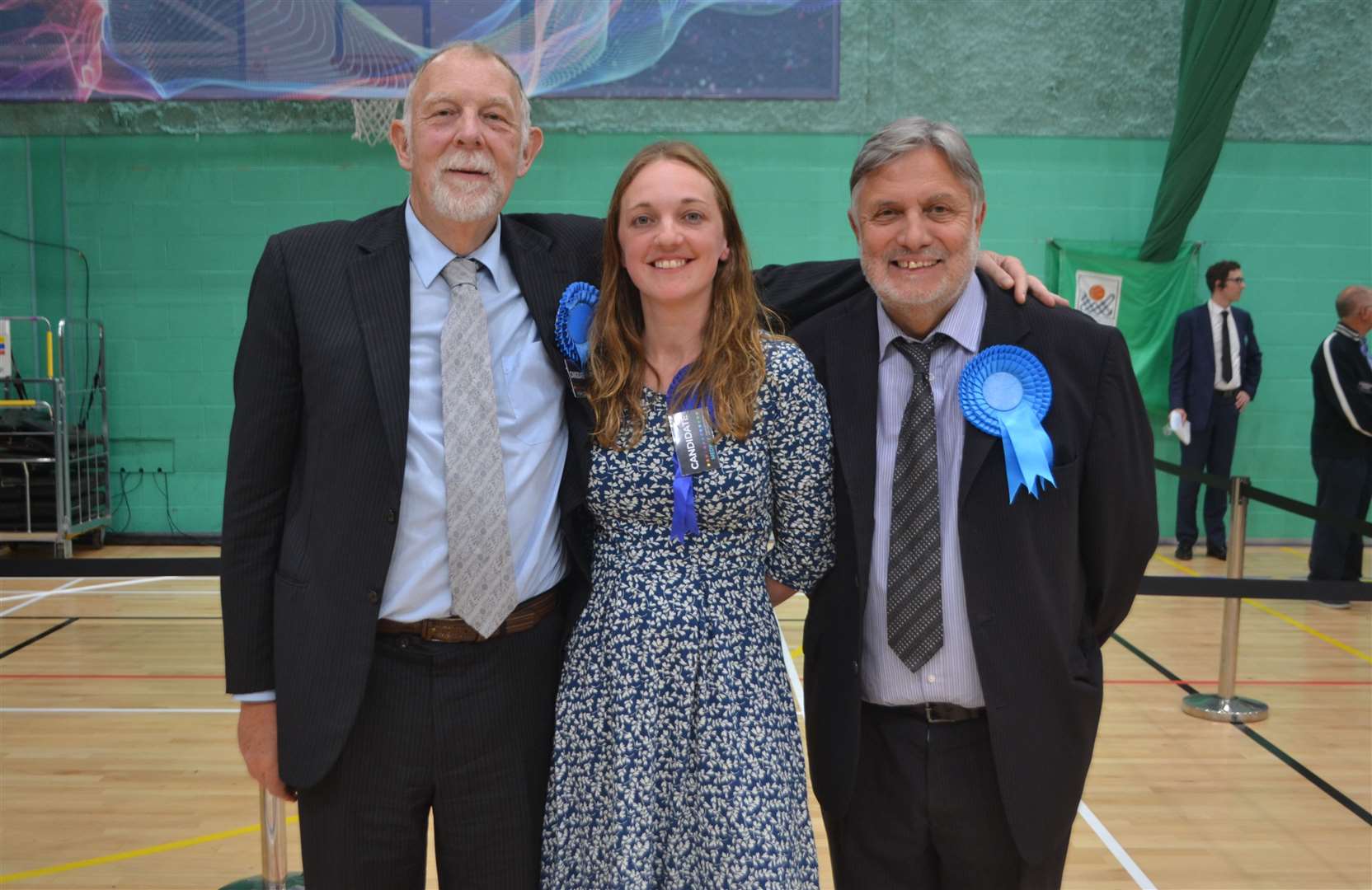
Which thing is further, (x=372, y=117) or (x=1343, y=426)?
(x=372, y=117)

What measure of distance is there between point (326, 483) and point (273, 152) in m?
7.58

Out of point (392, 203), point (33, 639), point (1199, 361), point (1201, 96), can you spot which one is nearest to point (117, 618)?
point (33, 639)

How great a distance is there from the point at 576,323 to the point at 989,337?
2.45ft

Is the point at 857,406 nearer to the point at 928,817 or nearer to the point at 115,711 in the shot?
the point at 928,817

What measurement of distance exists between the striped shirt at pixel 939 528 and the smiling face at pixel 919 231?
3.6 inches

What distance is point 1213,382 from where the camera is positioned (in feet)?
27.3

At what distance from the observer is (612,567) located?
198 cm

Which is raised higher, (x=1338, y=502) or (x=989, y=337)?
(x=989, y=337)

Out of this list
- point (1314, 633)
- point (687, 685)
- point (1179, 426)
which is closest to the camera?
point (687, 685)

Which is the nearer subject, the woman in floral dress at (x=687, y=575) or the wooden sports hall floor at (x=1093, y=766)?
the woman in floral dress at (x=687, y=575)

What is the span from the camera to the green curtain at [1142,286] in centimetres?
868

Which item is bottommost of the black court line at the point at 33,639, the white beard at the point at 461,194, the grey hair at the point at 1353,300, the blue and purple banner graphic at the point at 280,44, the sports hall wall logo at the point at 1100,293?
the black court line at the point at 33,639

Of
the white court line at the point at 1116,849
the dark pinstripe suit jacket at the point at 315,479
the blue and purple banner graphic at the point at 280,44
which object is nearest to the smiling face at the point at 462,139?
the dark pinstripe suit jacket at the point at 315,479

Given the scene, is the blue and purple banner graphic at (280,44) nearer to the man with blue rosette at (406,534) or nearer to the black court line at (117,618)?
the black court line at (117,618)
